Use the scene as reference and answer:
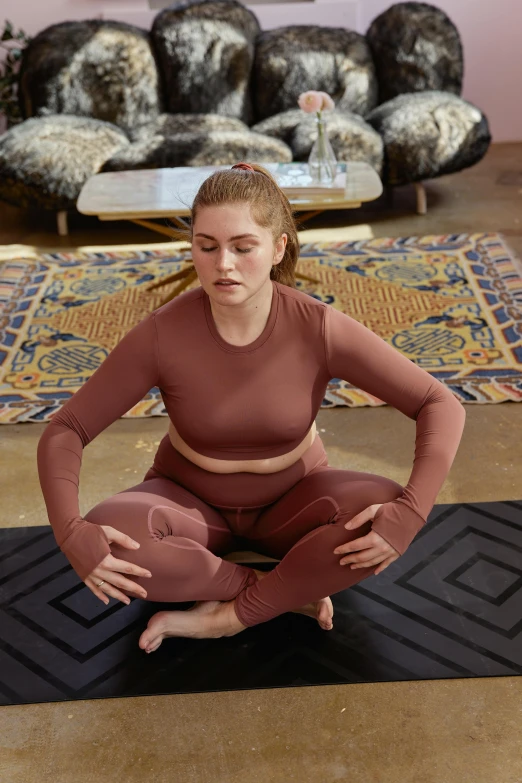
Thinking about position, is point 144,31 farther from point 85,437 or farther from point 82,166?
point 85,437

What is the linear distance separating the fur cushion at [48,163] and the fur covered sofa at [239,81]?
0.03 m

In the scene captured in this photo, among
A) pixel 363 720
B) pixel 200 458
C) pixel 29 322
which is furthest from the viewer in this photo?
pixel 29 322

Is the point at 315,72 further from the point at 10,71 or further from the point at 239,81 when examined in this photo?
the point at 10,71

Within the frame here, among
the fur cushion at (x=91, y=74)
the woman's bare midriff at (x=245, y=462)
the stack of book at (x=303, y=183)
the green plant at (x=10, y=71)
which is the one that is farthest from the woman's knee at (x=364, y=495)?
the green plant at (x=10, y=71)

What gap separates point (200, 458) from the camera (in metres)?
2.04

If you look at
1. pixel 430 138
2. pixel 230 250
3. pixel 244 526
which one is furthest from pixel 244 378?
pixel 430 138

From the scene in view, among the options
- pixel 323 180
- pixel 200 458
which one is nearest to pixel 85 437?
pixel 200 458

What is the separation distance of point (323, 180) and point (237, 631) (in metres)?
2.32

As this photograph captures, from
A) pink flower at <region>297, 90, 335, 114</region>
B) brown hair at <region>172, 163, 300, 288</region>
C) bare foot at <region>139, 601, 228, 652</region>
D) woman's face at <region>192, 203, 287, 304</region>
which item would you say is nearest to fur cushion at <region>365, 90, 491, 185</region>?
pink flower at <region>297, 90, 335, 114</region>

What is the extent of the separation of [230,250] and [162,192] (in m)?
2.17

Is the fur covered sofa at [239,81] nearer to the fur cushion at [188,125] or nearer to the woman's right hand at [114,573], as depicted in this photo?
the fur cushion at [188,125]

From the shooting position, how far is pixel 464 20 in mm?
5895

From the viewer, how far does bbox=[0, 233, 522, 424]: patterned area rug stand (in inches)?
126

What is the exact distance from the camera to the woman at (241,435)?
1818 mm
